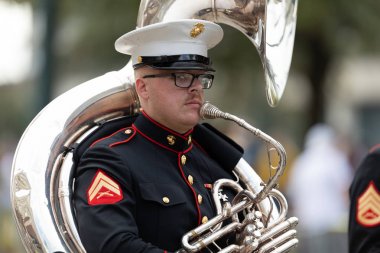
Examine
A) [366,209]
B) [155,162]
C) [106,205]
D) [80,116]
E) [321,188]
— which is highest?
[80,116]

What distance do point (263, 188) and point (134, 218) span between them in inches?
23.0

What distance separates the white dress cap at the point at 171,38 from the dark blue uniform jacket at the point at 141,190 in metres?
0.31

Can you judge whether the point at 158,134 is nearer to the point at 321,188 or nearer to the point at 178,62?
the point at 178,62

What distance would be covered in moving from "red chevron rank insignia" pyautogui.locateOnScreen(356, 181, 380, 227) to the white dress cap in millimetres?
1054

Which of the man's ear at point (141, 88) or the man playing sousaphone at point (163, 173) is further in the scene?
the man's ear at point (141, 88)

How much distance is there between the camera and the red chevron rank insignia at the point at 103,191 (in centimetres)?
415

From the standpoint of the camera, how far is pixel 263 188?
443 cm

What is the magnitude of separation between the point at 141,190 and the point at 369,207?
1.18 meters

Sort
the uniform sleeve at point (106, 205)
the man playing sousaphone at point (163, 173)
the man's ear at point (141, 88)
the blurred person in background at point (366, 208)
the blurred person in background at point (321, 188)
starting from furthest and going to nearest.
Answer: the blurred person in background at point (321, 188) → the blurred person in background at point (366, 208) → the man's ear at point (141, 88) → the man playing sousaphone at point (163, 173) → the uniform sleeve at point (106, 205)

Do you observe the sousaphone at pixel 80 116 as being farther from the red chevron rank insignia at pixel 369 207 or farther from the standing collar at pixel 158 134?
the red chevron rank insignia at pixel 369 207

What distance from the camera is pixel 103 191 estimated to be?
4164 mm

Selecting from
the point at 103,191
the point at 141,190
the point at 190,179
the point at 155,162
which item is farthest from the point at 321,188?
the point at 103,191

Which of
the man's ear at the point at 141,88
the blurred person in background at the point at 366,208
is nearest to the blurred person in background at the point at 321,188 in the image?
the blurred person in background at the point at 366,208

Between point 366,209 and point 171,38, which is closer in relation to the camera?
point 171,38
